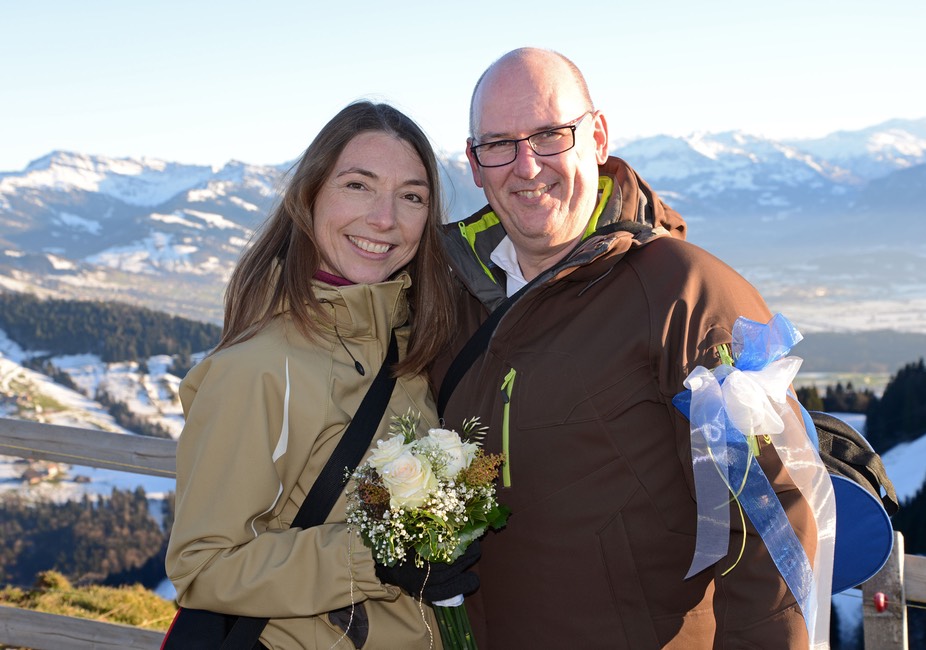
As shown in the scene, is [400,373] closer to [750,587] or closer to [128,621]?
[750,587]

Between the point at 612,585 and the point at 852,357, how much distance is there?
488 feet

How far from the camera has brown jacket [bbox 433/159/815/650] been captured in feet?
7.88

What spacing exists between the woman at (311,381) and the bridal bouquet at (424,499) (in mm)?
190

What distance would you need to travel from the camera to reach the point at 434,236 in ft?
11.1

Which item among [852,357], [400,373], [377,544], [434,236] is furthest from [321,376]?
[852,357]

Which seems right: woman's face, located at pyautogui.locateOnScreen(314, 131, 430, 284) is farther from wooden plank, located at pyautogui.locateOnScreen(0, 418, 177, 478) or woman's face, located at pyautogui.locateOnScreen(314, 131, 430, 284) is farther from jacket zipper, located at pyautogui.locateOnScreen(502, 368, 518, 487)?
wooden plank, located at pyautogui.locateOnScreen(0, 418, 177, 478)

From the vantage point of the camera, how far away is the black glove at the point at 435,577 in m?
2.50

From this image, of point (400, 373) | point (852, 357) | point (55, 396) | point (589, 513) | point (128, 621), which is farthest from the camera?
point (852, 357)

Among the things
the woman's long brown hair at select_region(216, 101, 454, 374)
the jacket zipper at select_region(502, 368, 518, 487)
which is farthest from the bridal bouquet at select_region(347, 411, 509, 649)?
the woman's long brown hair at select_region(216, 101, 454, 374)

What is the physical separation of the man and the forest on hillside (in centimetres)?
4708

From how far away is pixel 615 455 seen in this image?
253 cm

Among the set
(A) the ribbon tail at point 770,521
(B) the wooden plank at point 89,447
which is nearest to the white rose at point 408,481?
(A) the ribbon tail at point 770,521

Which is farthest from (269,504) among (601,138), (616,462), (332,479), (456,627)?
(601,138)

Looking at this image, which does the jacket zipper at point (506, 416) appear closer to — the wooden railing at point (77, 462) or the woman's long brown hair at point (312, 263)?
the woman's long brown hair at point (312, 263)
